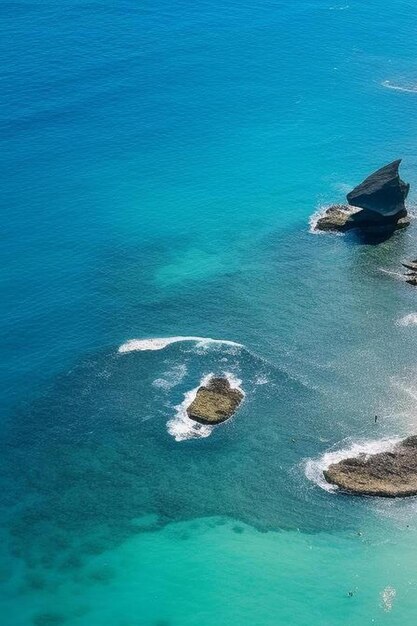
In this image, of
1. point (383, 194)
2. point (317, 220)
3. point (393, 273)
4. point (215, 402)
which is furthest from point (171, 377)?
point (383, 194)

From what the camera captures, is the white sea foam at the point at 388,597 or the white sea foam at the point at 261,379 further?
the white sea foam at the point at 261,379

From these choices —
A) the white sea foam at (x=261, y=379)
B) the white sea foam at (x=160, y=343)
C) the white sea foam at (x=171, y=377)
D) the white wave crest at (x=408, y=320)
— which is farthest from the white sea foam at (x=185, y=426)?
the white wave crest at (x=408, y=320)

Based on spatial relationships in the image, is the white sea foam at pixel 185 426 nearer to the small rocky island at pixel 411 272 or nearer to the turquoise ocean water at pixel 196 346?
the turquoise ocean water at pixel 196 346

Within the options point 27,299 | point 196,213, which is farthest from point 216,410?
point 196,213

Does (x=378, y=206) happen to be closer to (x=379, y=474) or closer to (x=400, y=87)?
(x=379, y=474)

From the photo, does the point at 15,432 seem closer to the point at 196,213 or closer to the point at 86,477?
the point at 86,477

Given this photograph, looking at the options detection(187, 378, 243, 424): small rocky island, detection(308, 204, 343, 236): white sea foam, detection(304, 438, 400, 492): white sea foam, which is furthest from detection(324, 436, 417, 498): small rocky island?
detection(308, 204, 343, 236): white sea foam
